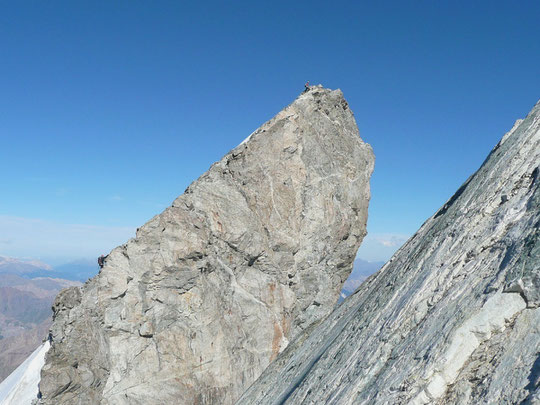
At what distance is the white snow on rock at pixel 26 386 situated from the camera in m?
37.9

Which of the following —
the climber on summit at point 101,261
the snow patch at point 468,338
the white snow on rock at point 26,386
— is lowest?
the white snow on rock at point 26,386

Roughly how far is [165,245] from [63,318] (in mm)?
11618

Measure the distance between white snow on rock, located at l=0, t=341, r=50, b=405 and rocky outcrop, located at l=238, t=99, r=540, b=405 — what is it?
99.8 ft

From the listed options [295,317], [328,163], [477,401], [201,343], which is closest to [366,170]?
[328,163]

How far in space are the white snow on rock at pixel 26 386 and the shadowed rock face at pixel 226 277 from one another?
5953 mm

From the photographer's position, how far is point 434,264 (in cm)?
1697

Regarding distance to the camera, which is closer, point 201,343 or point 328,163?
point 201,343

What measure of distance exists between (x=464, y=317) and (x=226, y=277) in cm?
3035

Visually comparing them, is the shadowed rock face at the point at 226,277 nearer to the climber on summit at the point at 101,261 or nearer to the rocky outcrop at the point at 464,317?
the climber on summit at the point at 101,261

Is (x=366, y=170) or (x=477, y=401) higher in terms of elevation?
(x=366, y=170)

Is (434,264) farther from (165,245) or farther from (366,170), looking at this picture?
(366,170)

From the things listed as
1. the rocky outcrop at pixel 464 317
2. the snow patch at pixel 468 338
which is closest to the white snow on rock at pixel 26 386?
the rocky outcrop at pixel 464 317

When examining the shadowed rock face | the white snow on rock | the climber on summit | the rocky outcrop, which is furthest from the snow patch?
the white snow on rock

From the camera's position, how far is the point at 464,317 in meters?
12.6
